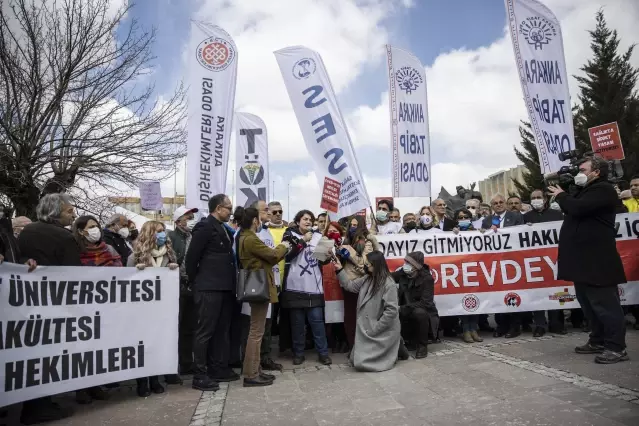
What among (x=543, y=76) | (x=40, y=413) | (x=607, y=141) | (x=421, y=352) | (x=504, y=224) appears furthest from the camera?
(x=607, y=141)

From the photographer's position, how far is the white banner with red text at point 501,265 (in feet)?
25.1

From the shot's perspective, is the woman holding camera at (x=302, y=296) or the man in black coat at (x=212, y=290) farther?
the woman holding camera at (x=302, y=296)

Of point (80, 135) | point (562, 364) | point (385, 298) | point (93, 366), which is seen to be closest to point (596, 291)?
point (562, 364)

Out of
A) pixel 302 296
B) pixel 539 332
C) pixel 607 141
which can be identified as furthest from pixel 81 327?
pixel 607 141

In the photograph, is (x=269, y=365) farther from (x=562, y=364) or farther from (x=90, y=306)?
(x=562, y=364)

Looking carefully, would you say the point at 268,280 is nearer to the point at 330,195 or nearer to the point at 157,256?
the point at 157,256

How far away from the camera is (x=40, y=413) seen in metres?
4.53

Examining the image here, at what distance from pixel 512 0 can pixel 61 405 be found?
914cm

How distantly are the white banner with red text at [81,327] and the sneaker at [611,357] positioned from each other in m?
4.63

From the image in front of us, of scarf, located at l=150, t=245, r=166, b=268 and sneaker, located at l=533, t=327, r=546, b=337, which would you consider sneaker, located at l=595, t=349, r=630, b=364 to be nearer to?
sneaker, located at l=533, t=327, r=546, b=337

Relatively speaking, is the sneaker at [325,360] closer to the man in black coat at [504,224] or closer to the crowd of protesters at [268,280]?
the crowd of protesters at [268,280]

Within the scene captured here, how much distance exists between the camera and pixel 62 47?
12.5 m

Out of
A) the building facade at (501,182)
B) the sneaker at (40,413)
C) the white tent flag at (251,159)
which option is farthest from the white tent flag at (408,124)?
the building facade at (501,182)

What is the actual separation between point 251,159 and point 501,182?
30974mm
